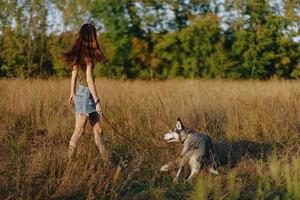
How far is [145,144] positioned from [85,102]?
1.74 metres

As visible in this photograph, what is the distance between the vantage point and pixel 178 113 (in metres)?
8.69

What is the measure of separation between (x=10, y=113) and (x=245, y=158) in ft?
14.1

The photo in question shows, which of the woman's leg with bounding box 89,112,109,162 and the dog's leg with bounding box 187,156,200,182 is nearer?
the dog's leg with bounding box 187,156,200,182

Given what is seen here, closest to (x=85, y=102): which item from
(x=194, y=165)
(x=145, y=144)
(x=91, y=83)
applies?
(x=91, y=83)

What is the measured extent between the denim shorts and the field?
47cm

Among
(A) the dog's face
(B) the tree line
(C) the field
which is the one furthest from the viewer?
(B) the tree line

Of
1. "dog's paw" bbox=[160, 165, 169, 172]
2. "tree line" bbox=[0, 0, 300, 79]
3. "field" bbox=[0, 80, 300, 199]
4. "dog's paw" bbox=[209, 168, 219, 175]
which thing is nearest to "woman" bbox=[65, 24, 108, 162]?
"field" bbox=[0, 80, 300, 199]

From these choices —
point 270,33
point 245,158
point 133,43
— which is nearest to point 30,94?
point 245,158

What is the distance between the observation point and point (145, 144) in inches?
293

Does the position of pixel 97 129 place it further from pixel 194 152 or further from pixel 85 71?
pixel 194 152

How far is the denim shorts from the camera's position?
6.02m

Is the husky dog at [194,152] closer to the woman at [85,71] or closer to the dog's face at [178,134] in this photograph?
the dog's face at [178,134]

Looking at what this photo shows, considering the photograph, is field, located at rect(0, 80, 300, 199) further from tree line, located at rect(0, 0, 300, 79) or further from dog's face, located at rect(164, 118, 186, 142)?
tree line, located at rect(0, 0, 300, 79)

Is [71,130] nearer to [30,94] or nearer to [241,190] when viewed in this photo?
[30,94]
